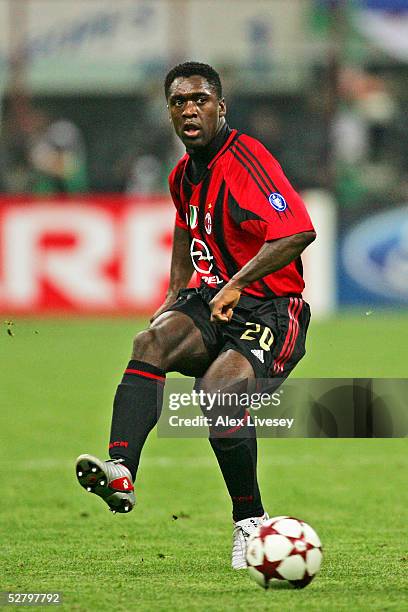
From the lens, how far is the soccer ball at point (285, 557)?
193 inches

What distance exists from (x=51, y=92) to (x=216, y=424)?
17381 millimetres

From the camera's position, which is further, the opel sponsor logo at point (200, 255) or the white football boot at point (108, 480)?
the opel sponsor logo at point (200, 255)

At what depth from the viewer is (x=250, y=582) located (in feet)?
16.9

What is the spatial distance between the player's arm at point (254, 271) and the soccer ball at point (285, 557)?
2.90 ft

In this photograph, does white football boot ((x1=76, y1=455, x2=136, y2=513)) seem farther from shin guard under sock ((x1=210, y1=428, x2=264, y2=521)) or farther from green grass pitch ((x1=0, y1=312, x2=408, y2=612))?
shin guard under sock ((x1=210, y1=428, x2=264, y2=521))

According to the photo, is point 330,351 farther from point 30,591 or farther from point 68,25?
point 68,25

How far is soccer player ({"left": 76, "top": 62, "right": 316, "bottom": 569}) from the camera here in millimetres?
5297

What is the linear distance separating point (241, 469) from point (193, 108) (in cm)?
151

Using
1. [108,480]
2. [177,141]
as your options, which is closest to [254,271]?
[108,480]

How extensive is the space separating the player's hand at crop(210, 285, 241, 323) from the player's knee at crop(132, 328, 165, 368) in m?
0.27

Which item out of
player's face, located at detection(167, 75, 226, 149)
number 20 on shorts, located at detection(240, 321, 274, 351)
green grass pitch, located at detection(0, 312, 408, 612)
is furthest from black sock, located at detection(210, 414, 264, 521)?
player's face, located at detection(167, 75, 226, 149)

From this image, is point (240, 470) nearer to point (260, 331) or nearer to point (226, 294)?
point (260, 331)

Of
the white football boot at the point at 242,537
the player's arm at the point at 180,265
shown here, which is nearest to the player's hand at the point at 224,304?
the player's arm at the point at 180,265

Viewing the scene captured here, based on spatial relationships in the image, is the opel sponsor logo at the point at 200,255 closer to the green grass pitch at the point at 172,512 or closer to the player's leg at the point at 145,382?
the player's leg at the point at 145,382
